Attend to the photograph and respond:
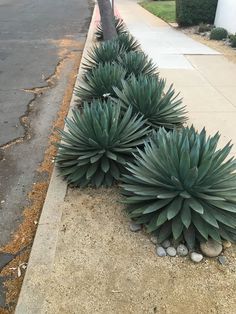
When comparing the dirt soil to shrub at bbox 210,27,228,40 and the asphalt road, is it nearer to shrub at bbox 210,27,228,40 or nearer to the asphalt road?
shrub at bbox 210,27,228,40

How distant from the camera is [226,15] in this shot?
1289 cm

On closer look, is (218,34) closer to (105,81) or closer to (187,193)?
(105,81)

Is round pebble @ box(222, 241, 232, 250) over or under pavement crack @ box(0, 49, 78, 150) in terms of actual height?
over

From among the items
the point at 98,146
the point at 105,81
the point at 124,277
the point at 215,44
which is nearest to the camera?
the point at 124,277

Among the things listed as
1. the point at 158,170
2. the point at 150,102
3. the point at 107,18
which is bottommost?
the point at 107,18

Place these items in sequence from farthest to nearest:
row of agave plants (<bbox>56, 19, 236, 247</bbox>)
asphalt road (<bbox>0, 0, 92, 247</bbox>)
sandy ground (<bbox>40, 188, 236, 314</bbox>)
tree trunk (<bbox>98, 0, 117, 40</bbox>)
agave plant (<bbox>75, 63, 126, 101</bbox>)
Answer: tree trunk (<bbox>98, 0, 117, 40</bbox>) → agave plant (<bbox>75, 63, 126, 101</bbox>) → asphalt road (<bbox>0, 0, 92, 247</bbox>) → row of agave plants (<bbox>56, 19, 236, 247</bbox>) → sandy ground (<bbox>40, 188, 236, 314</bbox>)

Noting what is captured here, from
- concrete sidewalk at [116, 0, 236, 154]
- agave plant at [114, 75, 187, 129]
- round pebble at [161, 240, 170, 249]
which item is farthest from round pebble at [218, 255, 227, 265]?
agave plant at [114, 75, 187, 129]

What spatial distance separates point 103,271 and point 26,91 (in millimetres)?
5454

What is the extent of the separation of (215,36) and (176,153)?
33.5ft

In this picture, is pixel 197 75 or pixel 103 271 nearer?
pixel 103 271

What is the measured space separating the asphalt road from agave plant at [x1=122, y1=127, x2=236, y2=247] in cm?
144

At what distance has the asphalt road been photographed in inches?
177

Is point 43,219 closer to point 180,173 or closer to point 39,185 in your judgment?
point 39,185

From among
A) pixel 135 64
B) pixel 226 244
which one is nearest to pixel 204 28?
pixel 135 64
